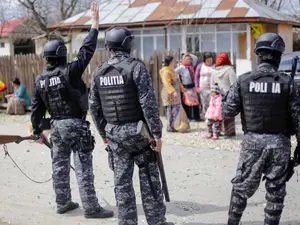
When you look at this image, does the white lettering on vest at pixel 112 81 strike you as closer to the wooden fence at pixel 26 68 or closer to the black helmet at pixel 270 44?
the black helmet at pixel 270 44

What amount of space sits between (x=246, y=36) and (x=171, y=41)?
312 cm

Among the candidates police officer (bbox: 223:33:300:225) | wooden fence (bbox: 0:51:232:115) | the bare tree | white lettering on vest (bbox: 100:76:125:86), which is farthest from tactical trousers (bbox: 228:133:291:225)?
the bare tree

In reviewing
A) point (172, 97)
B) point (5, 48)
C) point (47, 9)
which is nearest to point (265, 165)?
point (172, 97)

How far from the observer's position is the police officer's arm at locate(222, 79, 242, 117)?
4.30 meters

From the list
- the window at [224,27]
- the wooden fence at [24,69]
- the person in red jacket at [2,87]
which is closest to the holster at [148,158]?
the wooden fence at [24,69]

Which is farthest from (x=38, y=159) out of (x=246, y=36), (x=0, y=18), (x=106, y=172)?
(x=0, y=18)

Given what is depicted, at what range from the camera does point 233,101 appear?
4.32 metres

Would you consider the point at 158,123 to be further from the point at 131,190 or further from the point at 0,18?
the point at 0,18

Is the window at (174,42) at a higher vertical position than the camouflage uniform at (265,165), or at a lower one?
higher

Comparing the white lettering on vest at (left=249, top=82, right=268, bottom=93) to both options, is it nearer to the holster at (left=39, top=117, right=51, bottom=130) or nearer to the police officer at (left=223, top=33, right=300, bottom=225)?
the police officer at (left=223, top=33, right=300, bottom=225)

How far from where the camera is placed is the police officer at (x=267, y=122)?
411 cm

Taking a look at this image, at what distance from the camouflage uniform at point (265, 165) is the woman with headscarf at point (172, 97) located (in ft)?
18.8

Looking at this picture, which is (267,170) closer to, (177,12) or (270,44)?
(270,44)

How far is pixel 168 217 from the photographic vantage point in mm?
5223
